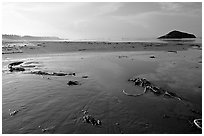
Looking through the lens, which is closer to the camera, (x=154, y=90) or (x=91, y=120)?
(x=91, y=120)

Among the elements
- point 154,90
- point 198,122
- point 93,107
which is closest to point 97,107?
point 93,107

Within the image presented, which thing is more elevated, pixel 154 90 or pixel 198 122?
pixel 154 90

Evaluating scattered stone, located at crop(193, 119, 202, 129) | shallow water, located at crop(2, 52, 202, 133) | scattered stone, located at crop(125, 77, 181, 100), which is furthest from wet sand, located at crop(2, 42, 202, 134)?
scattered stone, located at crop(125, 77, 181, 100)

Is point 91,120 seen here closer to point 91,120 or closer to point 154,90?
point 91,120

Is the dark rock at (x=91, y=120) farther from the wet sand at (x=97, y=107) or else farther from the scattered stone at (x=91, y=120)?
the wet sand at (x=97, y=107)

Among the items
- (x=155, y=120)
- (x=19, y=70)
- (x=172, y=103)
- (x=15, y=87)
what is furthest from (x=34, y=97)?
(x=19, y=70)

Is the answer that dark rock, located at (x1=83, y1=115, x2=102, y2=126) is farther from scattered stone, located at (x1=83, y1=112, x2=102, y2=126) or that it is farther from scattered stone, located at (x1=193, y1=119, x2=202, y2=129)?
scattered stone, located at (x1=193, y1=119, x2=202, y2=129)

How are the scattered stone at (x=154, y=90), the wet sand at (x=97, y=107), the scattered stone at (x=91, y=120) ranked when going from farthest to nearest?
1. the scattered stone at (x=154, y=90)
2. the scattered stone at (x=91, y=120)
3. the wet sand at (x=97, y=107)

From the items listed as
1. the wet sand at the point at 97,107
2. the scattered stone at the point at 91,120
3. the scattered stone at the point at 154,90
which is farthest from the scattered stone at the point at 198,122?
the scattered stone at the point at 91,120

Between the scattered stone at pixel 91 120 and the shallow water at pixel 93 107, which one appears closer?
the shallow water at pixel 93 107

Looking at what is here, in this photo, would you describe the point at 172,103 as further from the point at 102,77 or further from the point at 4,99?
the point at 4,99

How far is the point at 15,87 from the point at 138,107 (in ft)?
Result: 23.4

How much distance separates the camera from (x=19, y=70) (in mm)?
15453

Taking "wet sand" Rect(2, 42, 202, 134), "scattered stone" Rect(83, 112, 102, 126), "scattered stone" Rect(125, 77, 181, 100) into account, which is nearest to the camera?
"wet sand" Rect(2, 42, 202, 134)
